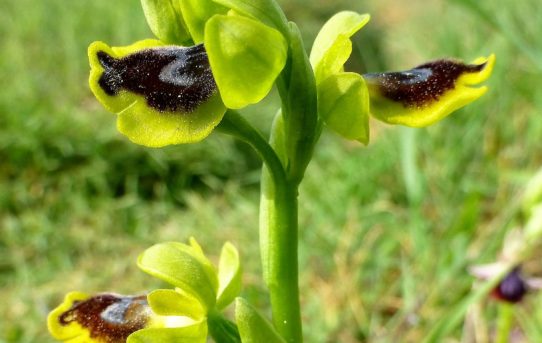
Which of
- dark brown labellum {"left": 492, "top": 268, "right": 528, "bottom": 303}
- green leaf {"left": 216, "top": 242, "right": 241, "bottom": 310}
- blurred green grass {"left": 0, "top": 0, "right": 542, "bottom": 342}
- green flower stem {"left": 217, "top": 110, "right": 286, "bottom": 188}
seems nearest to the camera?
green flower stem {"left": 217, "top": 110, "right": 286, "bottom": 188}

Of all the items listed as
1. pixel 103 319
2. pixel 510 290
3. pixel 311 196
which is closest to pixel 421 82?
pixel 103 319

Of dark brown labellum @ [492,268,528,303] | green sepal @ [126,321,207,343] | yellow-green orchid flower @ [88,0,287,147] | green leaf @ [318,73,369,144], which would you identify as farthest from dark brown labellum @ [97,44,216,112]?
dark brown labellum @ [492,268,528,303]

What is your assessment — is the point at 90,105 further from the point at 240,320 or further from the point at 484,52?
the point at 240,320

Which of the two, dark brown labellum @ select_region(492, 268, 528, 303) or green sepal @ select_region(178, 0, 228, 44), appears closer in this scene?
green sepal @ select_region(178, 0, 228, 44)

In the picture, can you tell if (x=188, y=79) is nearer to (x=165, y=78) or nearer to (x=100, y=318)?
(x=165, y=78)

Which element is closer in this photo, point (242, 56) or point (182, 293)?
point (242, 56)

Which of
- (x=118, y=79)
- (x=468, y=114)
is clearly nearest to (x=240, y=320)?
(x=118, y=79)

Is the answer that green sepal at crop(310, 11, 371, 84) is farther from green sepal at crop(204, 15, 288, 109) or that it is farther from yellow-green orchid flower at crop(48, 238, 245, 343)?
yellow-green orchid flower at crop(48, 238, 245, 343)
